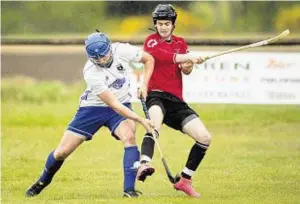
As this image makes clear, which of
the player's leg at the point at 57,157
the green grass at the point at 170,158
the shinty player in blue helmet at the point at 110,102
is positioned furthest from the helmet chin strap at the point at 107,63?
the green grass at the point at 170,158

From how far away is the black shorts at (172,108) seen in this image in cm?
1082

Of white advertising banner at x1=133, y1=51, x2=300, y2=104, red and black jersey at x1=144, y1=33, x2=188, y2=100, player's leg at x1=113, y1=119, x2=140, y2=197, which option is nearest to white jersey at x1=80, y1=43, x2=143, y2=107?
player's leg at x1=113, y1=119, x2=140, y2=197

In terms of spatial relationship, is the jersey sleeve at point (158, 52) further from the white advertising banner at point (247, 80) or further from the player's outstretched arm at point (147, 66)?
the white advertising banner at point (247, 80)

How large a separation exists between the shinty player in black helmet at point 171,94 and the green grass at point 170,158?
0.43 m

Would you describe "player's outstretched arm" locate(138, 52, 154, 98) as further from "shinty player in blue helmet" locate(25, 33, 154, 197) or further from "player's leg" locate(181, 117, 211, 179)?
"player's leg" locate(181, 117, 211, 179)

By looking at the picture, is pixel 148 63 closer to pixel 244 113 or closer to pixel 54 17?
pixel 244 113

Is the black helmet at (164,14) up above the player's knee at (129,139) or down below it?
above

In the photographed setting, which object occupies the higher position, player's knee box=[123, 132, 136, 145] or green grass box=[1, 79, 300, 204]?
player's knee box=[123, 132, 136, 145]

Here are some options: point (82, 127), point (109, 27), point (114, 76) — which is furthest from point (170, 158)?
point (109, 27)

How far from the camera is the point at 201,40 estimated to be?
18406 mm

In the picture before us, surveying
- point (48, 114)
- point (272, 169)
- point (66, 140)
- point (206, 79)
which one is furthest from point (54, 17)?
point (66, 140)

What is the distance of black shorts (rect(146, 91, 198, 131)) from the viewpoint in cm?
1082

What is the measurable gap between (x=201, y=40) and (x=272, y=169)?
5.81m

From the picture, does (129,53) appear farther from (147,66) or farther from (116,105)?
(116,105)
